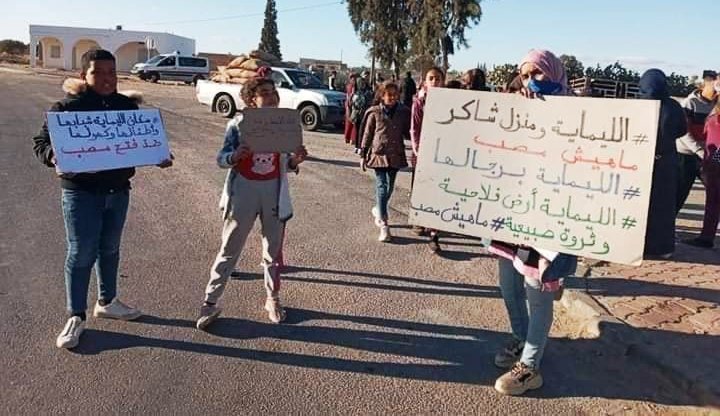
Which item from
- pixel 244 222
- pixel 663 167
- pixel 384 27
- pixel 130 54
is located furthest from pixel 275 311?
pixel 130 54

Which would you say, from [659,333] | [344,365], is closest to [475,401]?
[344,365]

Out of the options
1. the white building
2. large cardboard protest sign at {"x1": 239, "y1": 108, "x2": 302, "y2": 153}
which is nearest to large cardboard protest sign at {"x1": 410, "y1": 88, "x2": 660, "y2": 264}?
large cardboard protest sign at {"x1": 239, "y1": 108, "x2": 302, "y2": 153}

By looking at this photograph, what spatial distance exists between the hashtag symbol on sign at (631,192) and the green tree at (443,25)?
26.7 meters

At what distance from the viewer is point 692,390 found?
3.56 meters

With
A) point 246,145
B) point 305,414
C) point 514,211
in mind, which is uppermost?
point 246,145

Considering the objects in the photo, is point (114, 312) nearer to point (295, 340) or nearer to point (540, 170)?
point (295, 340)

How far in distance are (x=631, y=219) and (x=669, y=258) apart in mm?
3655

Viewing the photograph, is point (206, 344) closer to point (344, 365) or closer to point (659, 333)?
point (344, 365)

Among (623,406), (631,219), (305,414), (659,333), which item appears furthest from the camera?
(659,333)

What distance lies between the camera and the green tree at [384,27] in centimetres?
3403

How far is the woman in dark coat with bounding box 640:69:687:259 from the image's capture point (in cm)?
565

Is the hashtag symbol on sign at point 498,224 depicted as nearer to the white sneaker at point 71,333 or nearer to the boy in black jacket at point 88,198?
the boy in black jacket at point 88,198

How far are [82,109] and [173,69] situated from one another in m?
38.3

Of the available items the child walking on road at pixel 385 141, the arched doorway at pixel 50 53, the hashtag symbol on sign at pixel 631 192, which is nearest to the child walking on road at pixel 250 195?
the hashtag symbol on sign at pixel 631 192
